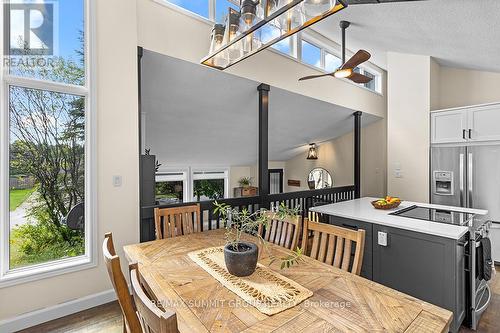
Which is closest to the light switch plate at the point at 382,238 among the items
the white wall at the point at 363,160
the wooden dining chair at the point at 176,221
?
the wooden dining chair at the point at 176,221

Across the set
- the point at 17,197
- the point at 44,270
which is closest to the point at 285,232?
the point at 44,270

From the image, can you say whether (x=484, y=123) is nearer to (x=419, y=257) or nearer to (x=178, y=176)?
(x=419, y=257)

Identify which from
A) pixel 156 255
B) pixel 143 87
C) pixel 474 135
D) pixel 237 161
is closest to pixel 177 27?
pixel 143 87

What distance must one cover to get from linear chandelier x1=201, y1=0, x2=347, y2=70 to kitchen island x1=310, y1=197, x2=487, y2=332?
1822 millimetres

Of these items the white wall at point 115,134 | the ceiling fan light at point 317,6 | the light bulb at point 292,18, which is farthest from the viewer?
the white wall at point 115,134

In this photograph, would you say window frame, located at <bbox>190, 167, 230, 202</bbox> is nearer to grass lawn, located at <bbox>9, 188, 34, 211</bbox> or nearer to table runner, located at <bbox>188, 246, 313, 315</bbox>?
grass lawn, located at <bbox>9, 188, 34, 211</bbox>

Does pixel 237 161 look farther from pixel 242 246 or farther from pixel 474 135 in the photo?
pixel 242 246

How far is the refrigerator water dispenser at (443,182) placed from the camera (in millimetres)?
4203

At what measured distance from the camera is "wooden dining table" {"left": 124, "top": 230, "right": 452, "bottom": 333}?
1023 millimetres

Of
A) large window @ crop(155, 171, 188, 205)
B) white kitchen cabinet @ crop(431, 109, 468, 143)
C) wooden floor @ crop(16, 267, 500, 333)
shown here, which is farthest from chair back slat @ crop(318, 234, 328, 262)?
large window @ crop(155, 171, 188, 205)

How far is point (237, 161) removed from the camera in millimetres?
6684

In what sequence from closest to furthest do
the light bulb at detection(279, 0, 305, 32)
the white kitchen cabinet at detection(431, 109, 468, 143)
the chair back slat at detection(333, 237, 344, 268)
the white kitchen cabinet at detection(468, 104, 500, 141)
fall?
the light bulb at detection(279, 0, 305, 32) → the chair back slat at detection(333, 237, 344, 268) → the white kitchen cabinet at detection(468, 104, 500, 141) → the white kitchen cabinet at detection(431, 109, 468, 143)

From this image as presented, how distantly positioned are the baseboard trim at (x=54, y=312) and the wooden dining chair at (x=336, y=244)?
6.66 ft

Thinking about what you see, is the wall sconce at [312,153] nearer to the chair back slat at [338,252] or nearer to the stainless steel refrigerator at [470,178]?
the stainless steel refrigerator at [470,178]
